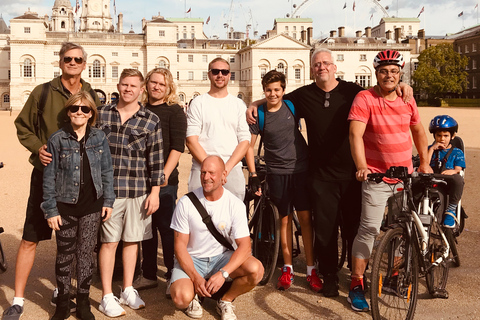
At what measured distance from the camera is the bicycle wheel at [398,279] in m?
3.76

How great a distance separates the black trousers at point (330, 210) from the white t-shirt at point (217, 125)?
2.80ft

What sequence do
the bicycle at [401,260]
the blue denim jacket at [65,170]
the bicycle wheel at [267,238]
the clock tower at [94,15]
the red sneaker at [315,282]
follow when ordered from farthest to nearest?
the clock tower at [94,15]
the bicycle wheel at [267,238]
the red sneaker at [315,282]
the blue denim jacket at [65,170]
the bicycle at [401,260]

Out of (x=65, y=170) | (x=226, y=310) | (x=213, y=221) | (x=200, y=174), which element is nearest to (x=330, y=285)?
(x=226, y=310)

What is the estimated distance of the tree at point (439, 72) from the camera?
58.5m

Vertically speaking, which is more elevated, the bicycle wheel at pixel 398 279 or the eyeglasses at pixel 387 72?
the eyeglasses at pixel 387 72

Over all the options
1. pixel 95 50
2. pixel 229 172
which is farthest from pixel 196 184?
pixel 95 50

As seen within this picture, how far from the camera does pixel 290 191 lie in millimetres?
4828

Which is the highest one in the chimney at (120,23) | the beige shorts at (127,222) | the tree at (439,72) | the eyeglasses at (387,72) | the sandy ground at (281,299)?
the chimney at (120,23)

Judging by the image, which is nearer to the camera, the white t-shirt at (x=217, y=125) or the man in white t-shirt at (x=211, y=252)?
the man in white t-shirt at (x=211, y=252)

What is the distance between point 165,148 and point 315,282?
1.87m

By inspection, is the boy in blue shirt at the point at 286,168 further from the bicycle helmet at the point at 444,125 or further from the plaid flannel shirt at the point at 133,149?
the bicycle helmet at the point at 444,125

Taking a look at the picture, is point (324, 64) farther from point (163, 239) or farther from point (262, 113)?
point (163, 239)

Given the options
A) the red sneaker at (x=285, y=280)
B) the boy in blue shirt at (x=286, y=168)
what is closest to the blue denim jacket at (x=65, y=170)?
the boy in blue shirt at (x=286, y=168)

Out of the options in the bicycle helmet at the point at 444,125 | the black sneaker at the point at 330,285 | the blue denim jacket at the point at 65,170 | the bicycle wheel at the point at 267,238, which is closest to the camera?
the blue denim jacket at the point at 65,170
